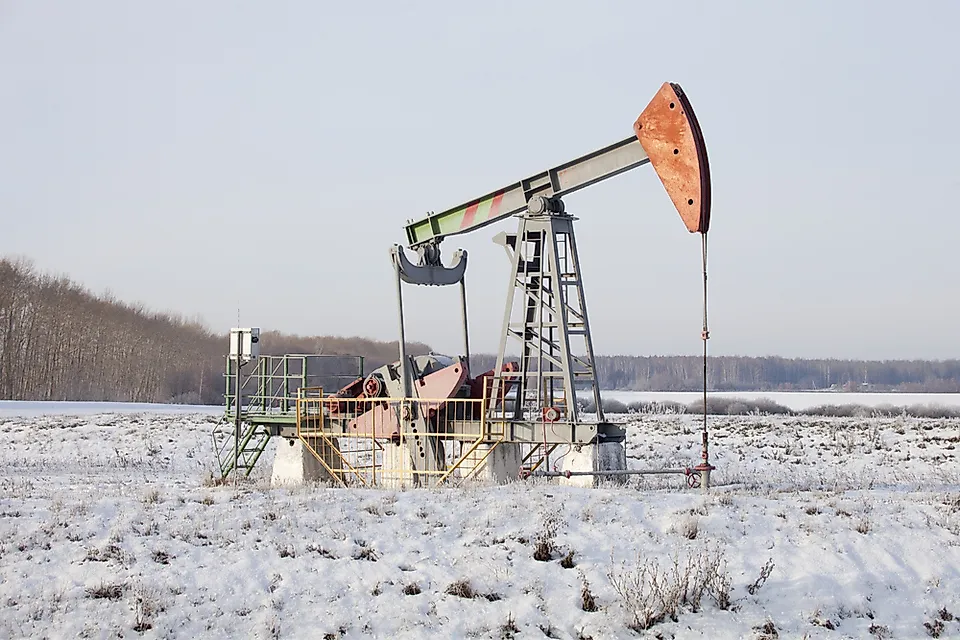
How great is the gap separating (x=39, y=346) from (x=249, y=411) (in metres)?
43.5

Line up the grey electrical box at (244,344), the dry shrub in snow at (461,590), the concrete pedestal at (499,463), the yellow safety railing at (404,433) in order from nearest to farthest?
the dry shrub in snow at (461,590) → the concrete pedestal at (499,463) → the yellow safety railing at (404,433) → the grey electrical box at (244,344)

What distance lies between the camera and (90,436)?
2670 centimetres

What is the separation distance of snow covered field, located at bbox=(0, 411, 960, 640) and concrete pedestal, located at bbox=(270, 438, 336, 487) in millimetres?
4865

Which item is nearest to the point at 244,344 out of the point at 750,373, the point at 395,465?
the point at 395,465

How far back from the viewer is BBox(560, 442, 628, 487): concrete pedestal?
41.3 feet

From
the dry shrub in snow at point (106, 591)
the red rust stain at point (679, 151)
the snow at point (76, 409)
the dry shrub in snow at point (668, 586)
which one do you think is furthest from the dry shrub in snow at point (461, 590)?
the snow at point (76, 409)

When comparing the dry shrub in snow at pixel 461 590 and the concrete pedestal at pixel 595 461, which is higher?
the concrete pedestal at pixel 595 461

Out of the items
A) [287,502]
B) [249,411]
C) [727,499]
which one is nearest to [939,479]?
[727,499]

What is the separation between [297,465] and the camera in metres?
16.8

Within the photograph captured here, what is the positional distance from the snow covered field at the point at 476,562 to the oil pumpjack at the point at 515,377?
6.43ft

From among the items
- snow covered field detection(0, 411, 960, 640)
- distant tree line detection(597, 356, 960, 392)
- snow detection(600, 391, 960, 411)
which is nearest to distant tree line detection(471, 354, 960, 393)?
distant tree line detection(597, 356, 960, 392)

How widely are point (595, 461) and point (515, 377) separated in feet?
6.58

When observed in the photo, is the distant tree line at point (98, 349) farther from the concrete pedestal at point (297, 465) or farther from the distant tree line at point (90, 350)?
the concrete pedestal at point (297, 465)

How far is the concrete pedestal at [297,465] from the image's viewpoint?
16750 mm
